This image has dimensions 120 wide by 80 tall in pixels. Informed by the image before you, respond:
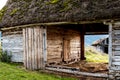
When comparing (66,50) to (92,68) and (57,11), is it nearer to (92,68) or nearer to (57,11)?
(92,68)

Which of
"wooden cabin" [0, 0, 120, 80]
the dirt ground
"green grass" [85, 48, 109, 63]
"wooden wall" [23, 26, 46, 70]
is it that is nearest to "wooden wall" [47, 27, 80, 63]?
"wooden cabin" [0, 0, 120, 80]

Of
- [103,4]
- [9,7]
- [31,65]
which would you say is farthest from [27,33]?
[103,4]

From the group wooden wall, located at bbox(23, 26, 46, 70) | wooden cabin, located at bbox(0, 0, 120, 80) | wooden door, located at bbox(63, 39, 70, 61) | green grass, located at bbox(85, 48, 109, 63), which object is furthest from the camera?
green grass, located at bbox(85, 48, 109, 63)

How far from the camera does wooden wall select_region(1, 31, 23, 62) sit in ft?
57.3

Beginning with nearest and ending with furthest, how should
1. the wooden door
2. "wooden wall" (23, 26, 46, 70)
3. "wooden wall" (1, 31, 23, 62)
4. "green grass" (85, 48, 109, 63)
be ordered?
1. "wooden wall" (23, 26, 46, 70)
2. "wooden wall" (1, 31, 23, 62)
3. the wooden door
4. "green grass" (85, 48, 109, 63)

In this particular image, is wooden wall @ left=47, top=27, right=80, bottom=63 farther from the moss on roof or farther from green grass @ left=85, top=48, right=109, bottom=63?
green grass @ left=85, top=48, right=109, bottom=63

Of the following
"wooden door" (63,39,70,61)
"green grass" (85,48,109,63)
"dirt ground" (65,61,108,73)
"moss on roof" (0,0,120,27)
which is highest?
"moss on roof" (0,0,120,27)

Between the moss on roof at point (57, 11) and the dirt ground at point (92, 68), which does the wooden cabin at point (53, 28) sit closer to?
the moss on roof at point (57, 11)

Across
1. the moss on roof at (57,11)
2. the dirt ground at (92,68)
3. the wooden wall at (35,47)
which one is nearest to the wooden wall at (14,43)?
the moss on roof at (57,11)

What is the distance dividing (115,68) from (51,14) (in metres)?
4.43

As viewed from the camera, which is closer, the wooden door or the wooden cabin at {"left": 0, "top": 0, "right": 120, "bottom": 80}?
the wooden cabin at {"left": 0, "top": 0, "right": 120, "bottom": 80}

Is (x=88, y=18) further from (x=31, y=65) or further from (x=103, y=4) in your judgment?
(x=31, y=65)

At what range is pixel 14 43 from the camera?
1800 centimetres

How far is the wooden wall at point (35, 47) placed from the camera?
1509cm
